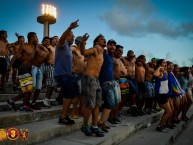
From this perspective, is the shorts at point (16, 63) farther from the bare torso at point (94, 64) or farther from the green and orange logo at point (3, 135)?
the green and orange logo at point (3, 135)

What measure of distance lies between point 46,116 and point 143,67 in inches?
172

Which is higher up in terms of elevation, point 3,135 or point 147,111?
point 3,135

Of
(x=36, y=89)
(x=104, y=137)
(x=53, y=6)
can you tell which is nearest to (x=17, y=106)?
(x=36, y=89)

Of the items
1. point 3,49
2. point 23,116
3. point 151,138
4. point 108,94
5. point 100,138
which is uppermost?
point 3,49

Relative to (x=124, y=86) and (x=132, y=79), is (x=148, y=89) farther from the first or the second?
(x=124, y=86)

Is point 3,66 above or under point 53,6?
under

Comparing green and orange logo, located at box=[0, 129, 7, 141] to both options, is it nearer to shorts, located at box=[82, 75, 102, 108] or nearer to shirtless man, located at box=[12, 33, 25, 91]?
shorts, located at box=[82, 75, 102, 108]

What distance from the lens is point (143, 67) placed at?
819 cm

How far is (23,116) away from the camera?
4.35 meters

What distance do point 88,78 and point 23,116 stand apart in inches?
54.9

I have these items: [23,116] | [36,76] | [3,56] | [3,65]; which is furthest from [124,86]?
[3,56]

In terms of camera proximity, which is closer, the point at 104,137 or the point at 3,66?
the point at 104,137

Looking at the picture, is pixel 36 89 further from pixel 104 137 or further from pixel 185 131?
pixel 185 131

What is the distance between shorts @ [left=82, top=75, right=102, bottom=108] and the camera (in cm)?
429
